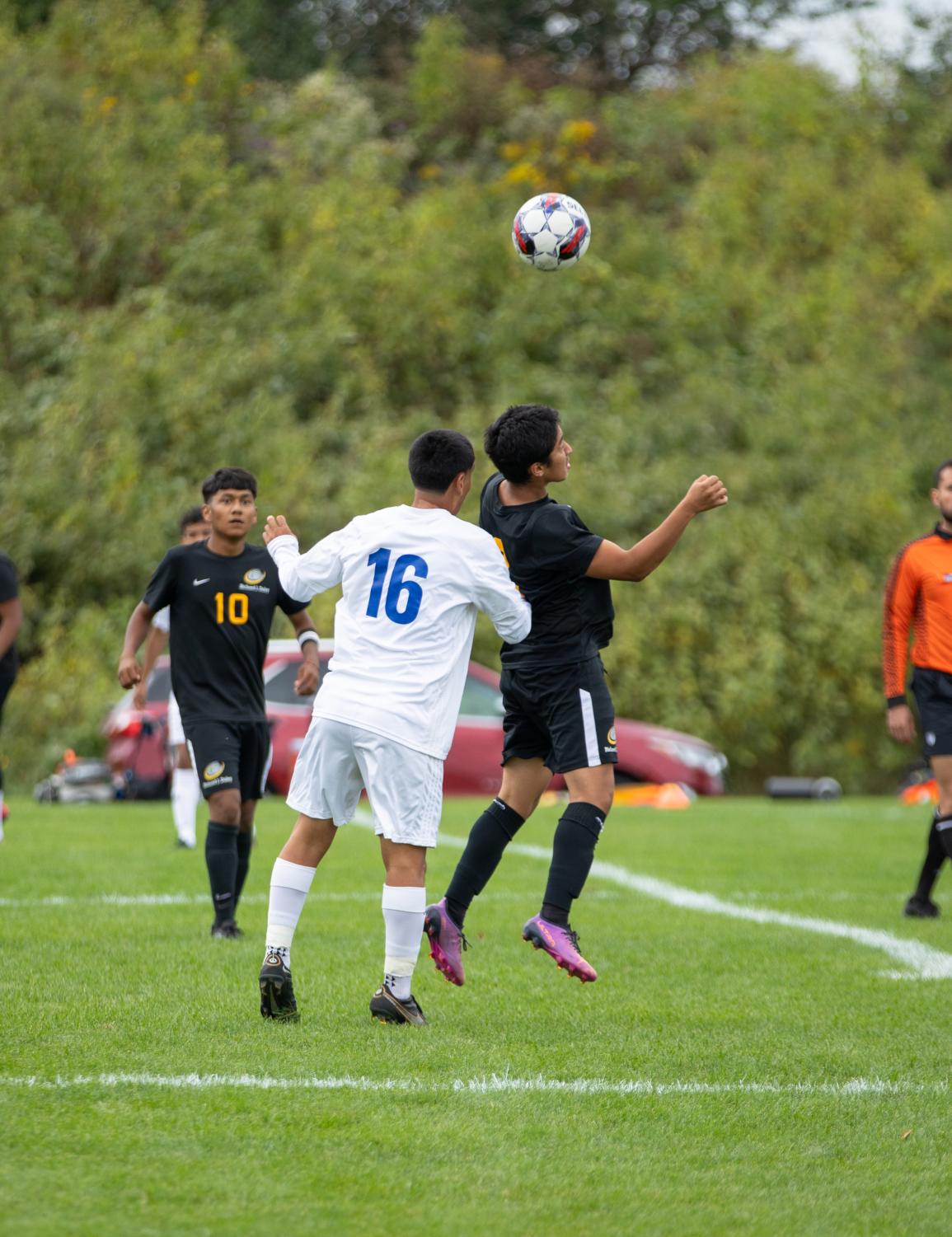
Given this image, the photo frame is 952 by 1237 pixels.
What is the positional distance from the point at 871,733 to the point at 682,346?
8.42 m

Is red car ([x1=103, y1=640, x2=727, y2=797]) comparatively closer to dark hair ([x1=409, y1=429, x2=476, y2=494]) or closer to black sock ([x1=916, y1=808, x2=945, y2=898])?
black sock ([x1=916, y1=808, x2=945, y2=898])

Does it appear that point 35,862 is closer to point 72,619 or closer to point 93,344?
point 72,619

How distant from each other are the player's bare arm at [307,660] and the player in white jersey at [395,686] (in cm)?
198

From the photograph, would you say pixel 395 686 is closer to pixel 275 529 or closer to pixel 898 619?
pixel 275 529

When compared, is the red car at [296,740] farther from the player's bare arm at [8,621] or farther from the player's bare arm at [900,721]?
the player's bare arm at [900,721]

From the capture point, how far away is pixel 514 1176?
360 centimetres

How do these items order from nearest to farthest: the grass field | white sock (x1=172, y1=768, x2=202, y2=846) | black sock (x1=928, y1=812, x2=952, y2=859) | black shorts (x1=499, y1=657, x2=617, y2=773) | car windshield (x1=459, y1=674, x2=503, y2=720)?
the grass field, black shorts (x1=499, y1=657, x2=617, y2=773), black sock (x1=928, y1=812, x2=952, y2=859), white sock (x1=172, y1=768, x2=202, y2=846), car windshield (x1=459, y1=674, x2=503, y2=720)

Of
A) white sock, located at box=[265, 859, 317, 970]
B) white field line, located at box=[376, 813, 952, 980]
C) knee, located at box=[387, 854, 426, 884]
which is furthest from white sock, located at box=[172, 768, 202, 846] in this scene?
knee, located at box=[387, 854, 426, 884]

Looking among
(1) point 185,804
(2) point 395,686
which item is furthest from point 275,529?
(1) point 185,804

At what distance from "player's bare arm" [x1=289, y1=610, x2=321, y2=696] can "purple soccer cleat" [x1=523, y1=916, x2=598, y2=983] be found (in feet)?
6.40

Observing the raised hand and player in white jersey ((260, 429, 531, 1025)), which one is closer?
player in white jersey ((260, 429, 531, 1025))

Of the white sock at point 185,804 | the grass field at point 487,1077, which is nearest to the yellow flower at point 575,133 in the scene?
the white sock at point 185,804

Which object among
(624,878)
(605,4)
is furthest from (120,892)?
(605,4)

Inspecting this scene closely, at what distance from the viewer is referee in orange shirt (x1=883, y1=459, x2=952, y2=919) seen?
7.92 m
